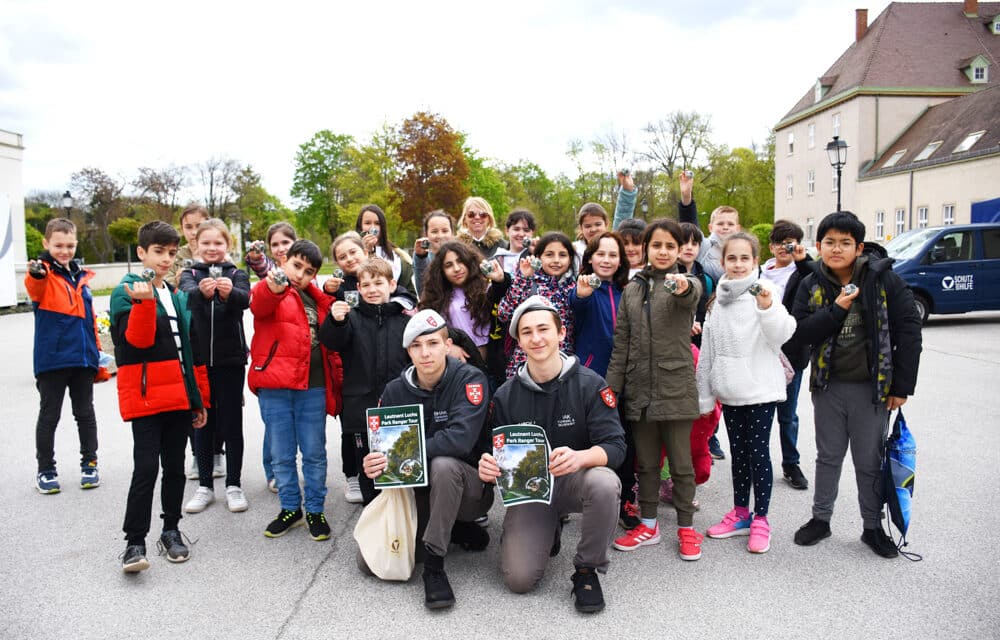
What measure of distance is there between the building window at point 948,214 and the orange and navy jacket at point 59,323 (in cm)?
3415

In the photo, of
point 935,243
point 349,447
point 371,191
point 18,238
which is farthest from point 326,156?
point 349,447

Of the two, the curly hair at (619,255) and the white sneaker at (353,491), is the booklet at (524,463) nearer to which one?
the curly hair at (619,255)

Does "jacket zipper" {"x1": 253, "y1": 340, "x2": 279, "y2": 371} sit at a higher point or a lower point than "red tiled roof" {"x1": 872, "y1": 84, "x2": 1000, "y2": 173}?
lower

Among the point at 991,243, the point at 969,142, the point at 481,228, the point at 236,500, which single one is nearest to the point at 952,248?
the point at 991,243

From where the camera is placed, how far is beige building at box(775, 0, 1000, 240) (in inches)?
1166

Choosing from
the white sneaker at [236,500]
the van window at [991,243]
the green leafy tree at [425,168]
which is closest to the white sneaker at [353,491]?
the white sneaker at [236,500]

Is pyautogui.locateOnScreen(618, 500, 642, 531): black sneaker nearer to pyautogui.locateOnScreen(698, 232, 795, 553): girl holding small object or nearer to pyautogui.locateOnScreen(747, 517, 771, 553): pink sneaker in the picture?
pyautogui.locateOnScreen(698, 232, 795, 553): girl holding small object

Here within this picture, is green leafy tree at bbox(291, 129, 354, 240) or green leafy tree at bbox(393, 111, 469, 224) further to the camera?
green leafy tree at bbox(291, 129, 354, 240)

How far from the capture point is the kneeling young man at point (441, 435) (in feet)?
11.3

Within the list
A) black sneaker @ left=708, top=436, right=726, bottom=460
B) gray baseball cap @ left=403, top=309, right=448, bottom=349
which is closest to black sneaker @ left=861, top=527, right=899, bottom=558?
black sneaker @ left=708, top=436, right=726, bottom=460

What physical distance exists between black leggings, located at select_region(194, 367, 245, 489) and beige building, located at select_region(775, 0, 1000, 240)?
31.5 meters

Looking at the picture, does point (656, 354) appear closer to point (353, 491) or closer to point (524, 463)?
point (524, 463)

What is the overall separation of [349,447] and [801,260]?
11.7ft

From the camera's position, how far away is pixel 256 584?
355 centimetres
